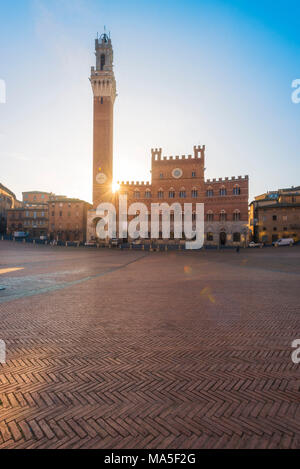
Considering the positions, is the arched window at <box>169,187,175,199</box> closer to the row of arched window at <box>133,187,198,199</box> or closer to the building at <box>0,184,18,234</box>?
the row of arched window at <box>133,187,198,199</box>

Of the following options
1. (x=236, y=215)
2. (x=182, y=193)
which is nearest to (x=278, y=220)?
(x=236, y=215)

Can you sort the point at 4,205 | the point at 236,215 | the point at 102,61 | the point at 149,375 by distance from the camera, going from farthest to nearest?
the point at 4,205, the point at 102,61, the point at 236,215, the point at 149,375

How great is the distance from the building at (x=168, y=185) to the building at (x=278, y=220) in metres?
13.5

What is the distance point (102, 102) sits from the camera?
44.4m

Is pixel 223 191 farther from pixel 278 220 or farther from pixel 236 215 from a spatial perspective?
pixel 278 220

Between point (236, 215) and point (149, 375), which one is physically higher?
point (236, 215)

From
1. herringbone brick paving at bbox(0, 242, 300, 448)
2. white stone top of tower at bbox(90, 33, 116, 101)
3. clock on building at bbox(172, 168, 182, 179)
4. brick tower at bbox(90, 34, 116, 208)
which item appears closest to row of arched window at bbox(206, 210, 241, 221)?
clock on building at bbox(172, 168, 182, 179)

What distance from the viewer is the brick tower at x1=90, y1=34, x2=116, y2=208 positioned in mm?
43594

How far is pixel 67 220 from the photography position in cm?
5253

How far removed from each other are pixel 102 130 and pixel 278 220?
4343 cm

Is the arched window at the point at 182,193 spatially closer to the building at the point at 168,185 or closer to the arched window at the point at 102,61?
the building at the point at 168,185

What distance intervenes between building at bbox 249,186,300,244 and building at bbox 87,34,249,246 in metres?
13.5

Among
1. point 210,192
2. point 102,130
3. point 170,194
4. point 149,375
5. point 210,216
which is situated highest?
point 102,130

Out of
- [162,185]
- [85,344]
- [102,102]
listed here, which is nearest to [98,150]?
[102,102]
